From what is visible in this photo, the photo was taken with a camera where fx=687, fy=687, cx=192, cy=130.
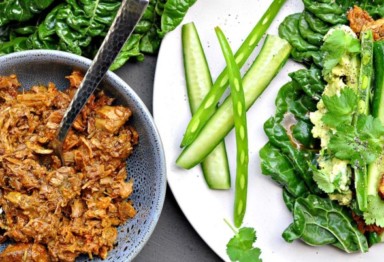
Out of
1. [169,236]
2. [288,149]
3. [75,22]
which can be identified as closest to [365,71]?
[288,149]

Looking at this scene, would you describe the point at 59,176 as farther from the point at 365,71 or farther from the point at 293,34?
the point at 365,71

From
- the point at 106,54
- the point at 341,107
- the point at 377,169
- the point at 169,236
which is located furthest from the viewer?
the point at 169,236

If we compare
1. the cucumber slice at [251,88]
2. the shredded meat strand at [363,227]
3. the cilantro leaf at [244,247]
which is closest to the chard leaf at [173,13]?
the cucumber slice at [251,88]

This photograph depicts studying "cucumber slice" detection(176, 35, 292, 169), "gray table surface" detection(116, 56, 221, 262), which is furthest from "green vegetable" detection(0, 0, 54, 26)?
"cucumber slice" detection(176, 35, 292, 169)

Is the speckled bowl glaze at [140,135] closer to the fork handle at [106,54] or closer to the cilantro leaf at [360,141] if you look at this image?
the fork handle at [106,54]

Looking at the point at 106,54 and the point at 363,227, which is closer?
the point at 106,54

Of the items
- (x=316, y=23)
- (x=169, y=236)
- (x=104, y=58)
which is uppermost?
(x=316, y=23)

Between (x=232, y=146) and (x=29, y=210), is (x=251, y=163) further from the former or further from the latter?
(x=29, y=210)
